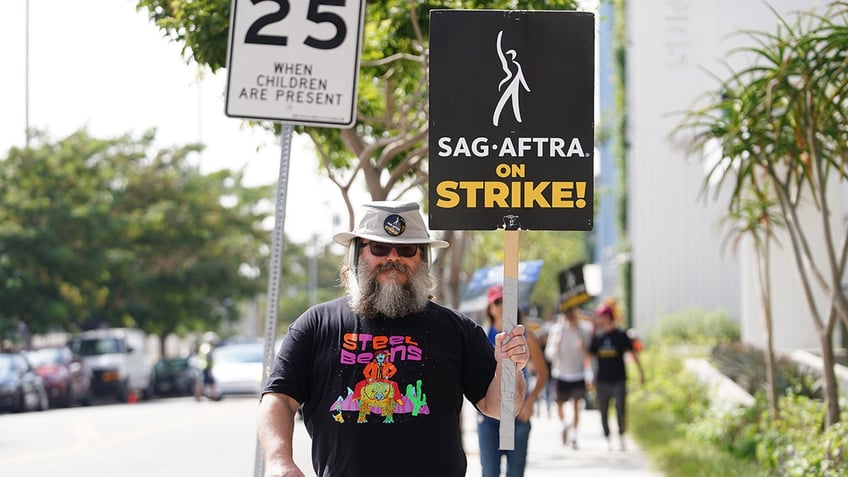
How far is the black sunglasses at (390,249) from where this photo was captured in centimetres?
486

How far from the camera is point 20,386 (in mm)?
29078

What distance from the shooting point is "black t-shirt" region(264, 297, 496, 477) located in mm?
4586

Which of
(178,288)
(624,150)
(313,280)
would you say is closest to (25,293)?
(178,288)

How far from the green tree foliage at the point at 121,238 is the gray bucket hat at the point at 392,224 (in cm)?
3303

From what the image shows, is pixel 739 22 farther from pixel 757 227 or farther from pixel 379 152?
pixel 379 152

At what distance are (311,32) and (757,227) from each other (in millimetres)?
8462

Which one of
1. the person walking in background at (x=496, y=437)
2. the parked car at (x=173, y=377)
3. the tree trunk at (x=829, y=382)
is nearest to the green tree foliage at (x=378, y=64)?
the person walking in background at (x=496, y=437)

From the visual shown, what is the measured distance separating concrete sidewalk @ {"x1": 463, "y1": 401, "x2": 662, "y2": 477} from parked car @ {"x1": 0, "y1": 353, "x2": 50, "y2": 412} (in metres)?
12.2

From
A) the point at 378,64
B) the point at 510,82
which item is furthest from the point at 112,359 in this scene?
the point at 510,82

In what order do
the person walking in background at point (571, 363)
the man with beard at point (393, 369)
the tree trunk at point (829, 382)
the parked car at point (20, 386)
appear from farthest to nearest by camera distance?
the parked car at point (20, 386) → the person walking in background at point (571, 363) → the tree trunk at point (829, 382) → the man with beard at point (393, 369)

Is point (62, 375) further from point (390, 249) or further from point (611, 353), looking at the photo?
point (390, 249)

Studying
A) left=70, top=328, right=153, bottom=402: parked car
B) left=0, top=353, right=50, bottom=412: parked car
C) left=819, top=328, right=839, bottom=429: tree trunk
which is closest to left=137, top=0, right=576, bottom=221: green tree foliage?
left=819, top=328, right=839, bottom=429: tree trunk

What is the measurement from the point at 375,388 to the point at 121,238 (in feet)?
128

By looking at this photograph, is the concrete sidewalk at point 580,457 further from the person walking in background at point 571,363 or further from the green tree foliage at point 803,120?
the green tree foliage at point 803,120
